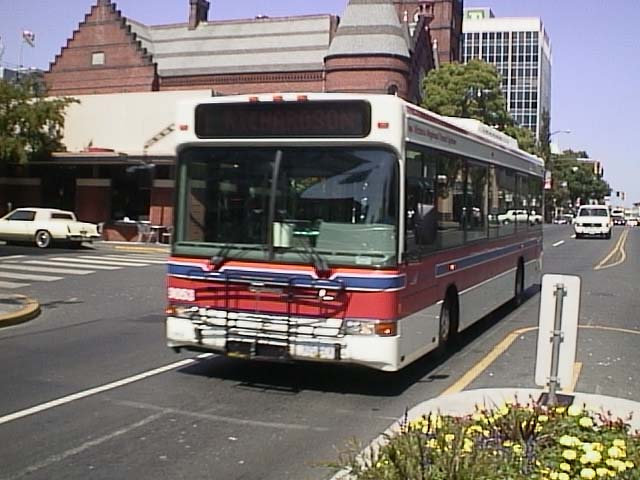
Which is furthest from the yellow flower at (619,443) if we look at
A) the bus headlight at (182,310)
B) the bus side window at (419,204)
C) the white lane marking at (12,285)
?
the white lane marking at (12,285)

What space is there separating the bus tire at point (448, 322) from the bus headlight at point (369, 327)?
78.2 inches

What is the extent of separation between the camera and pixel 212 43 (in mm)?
66125

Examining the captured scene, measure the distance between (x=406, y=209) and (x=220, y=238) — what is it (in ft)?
6.17

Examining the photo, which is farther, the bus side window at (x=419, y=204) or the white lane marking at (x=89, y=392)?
the bus side window at (x=419, y=204)

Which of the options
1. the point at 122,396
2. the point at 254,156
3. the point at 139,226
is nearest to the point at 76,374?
the point at 122,396

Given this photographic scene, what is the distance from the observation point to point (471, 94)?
53.6m

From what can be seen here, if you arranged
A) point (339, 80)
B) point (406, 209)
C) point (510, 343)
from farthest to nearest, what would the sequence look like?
point (339, 80), point (510, 343), point (406, 209)

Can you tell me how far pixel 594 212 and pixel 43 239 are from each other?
1509 inches

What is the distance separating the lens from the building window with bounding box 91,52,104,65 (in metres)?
64.5

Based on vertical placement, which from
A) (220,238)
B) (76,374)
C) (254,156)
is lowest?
(76,374)

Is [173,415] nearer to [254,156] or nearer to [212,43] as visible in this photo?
[254,156]

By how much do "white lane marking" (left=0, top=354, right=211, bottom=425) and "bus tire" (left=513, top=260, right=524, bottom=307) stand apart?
24.9 ft

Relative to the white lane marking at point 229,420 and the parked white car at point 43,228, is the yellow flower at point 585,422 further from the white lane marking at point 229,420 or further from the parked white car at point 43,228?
the parked white car at point 43,228

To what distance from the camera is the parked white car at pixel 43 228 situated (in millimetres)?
31609
